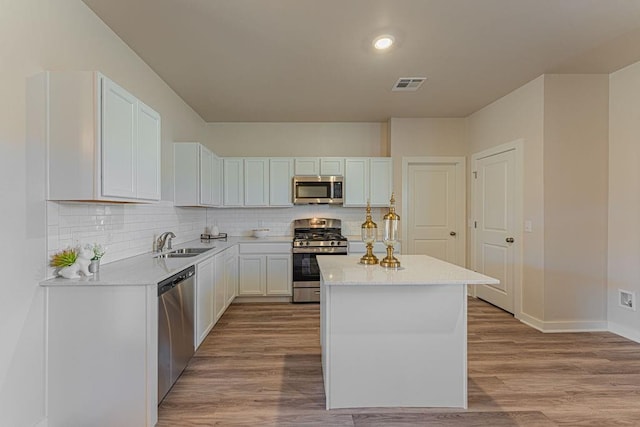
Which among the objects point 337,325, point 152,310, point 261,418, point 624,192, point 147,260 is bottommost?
point 261,418

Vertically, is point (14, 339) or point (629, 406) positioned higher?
point (14, 339)

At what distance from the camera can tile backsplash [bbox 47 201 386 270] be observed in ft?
6.77

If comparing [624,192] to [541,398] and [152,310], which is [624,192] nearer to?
[541,398]

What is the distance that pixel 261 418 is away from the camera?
2033 mm

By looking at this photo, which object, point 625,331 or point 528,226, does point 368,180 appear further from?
point 625,331

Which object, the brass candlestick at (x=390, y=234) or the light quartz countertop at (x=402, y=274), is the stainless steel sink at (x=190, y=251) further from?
the brass candlestick at (x=390, y=234)

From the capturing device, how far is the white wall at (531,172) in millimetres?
3457

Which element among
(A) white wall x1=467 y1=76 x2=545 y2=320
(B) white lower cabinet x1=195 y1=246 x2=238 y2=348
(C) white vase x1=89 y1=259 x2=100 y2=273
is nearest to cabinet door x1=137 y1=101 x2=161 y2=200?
(C) white vase x1=89 y1=259 x2=100 y2=273

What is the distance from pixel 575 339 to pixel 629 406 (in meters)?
1.17

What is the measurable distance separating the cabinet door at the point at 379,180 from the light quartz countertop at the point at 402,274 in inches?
92.6

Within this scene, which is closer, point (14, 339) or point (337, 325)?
point (14, 339)

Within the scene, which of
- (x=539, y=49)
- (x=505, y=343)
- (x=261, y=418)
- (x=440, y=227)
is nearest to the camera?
(x=261, y=418)

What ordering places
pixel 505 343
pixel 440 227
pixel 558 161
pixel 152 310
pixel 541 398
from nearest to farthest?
1. pixel 152 310
2. pixel 541 398
3. pixel 505 343
4. pixel 558 161
5. pixel 440 227

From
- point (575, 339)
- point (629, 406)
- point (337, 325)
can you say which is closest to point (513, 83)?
point (575, 339)
